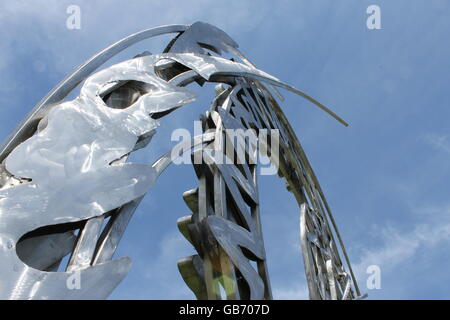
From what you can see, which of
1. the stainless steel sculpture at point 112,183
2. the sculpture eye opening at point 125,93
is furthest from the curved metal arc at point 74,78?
the sculpture eye opening at point 125,93

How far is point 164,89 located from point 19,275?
1.52 metres

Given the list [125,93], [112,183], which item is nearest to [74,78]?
[125,93]

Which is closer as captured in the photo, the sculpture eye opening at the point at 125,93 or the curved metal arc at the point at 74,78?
the curved metal arc at the point at 74,78

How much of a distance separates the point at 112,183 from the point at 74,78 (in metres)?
0.97

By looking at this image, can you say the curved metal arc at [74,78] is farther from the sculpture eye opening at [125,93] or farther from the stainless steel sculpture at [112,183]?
the sculpture eye opening at [125,93]

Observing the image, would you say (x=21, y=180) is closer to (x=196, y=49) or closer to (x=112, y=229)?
(x=112, y=229)

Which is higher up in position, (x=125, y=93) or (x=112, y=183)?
(x=125, y=93)

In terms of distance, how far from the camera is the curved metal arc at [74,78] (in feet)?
9.82

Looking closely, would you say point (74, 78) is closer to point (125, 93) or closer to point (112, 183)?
point (125, 93)

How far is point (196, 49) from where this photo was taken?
15.1 ft

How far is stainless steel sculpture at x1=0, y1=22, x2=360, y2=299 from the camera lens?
2494 millimetres

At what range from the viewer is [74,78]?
11.2 ft

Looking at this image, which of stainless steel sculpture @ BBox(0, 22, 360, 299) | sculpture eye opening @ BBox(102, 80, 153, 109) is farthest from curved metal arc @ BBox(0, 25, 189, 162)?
sculpture eye opening @ BBox(102, 80, 153, 109)

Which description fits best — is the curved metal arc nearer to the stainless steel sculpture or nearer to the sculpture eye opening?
the stainless steel sculpture
